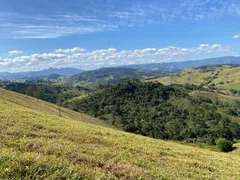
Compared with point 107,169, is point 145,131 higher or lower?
lower

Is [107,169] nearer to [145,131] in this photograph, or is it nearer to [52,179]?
[52,179]

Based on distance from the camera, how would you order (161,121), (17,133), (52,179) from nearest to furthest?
(52,179) < (17,133) < (161,121)

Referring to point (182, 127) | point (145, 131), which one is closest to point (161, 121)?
point (182, 127)

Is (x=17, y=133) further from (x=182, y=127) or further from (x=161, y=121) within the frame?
(x=161, y=121)

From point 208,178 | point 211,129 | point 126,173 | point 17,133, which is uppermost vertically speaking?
point 17,133

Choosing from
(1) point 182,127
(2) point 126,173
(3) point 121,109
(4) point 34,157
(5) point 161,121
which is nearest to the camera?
(4) point 34,157

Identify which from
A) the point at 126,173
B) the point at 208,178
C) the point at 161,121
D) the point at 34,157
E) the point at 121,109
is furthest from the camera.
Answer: the point at 121,109

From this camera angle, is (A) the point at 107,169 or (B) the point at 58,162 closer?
(B) the point at 58,162

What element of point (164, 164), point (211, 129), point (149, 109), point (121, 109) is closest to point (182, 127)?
point (211, 129)

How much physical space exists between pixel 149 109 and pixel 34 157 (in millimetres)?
192089

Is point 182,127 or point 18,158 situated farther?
point 182,127

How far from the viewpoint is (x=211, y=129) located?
486 feet

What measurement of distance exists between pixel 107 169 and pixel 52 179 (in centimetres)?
303

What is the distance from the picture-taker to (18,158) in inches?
271
